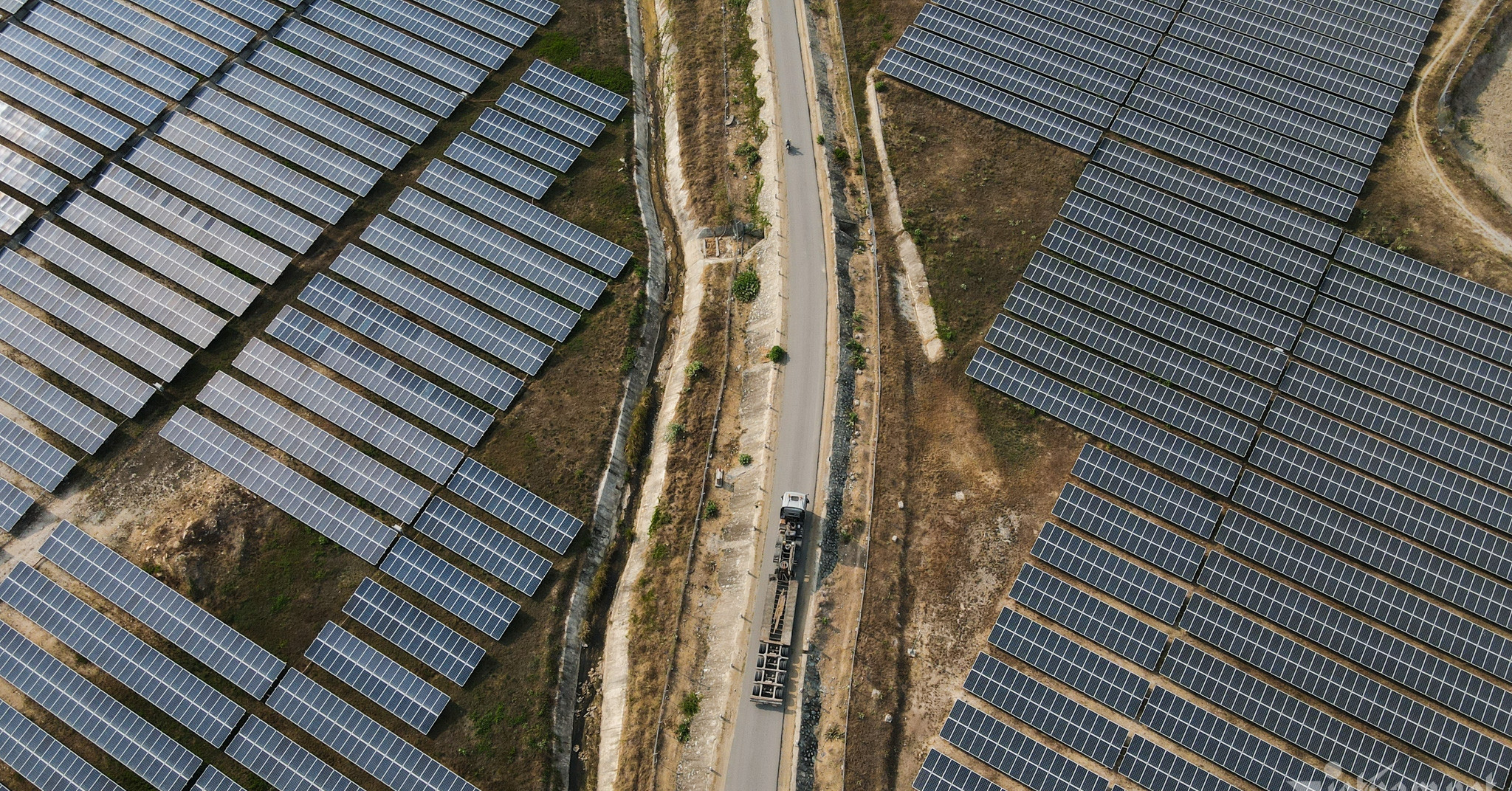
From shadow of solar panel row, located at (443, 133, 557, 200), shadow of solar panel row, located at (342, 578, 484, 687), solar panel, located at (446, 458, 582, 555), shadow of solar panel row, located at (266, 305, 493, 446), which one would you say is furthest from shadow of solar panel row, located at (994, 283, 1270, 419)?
shadow of solar panel row, located at (342, 578, 484, 687)

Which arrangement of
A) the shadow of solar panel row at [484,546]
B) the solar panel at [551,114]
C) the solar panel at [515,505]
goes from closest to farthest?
the shadow of solar panel row at [484,546], the solar panel at [515,505], the solar panel at [551,114]

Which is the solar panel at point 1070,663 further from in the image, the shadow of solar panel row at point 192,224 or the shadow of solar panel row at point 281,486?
the shadow of solar panel row at point 192,224

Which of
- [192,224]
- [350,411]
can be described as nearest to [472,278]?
[350,411]

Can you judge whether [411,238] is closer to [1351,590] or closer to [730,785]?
[730,785]

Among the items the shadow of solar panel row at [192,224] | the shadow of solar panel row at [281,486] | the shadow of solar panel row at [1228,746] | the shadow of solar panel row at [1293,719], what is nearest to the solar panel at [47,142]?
the shadow of solar panel row at [192,224]

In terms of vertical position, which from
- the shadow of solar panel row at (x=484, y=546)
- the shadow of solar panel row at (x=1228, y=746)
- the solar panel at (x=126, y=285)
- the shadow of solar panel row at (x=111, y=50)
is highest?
the shadow of solar panel row at (x=111, y=50)

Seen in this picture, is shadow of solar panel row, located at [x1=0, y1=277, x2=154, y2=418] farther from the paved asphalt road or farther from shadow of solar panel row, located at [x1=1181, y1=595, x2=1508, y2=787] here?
shadow of solar panel row, located at [x1=1181, y1=595, x2=1508, y2=787]

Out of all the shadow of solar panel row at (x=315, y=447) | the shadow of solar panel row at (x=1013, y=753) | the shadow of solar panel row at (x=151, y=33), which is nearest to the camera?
the shadow of solar panel row at (x=1013, y=753)
